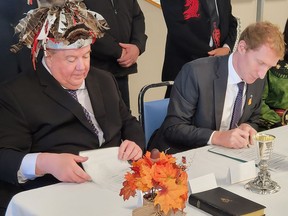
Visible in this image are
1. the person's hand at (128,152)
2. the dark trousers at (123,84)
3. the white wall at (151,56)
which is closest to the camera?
the person's hand at (128,152)

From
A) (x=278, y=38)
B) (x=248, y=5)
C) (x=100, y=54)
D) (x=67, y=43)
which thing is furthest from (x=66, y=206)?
(x=248, y=5)

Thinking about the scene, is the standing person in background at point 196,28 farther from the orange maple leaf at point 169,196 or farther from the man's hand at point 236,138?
the orange maple leaf at point 169,196

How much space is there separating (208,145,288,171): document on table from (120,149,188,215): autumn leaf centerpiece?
735mm

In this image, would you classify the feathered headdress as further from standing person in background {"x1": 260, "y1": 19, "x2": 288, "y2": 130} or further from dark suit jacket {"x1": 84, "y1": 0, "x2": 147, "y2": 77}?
standing person in background {"x1": 260, "y1": 19, "x2": 288, "y2": 130}

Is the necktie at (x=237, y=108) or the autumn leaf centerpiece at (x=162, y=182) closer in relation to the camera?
the autumn leaf centerpiece at (x=162, y=182)

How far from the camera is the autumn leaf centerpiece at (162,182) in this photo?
1.23m

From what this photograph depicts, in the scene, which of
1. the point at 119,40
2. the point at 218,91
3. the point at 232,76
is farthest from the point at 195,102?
the point at 119,40

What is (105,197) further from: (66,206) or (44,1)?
(44,1)

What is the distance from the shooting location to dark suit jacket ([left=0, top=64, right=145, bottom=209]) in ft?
6.46

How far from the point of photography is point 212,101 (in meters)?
2.47

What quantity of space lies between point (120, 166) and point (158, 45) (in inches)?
125

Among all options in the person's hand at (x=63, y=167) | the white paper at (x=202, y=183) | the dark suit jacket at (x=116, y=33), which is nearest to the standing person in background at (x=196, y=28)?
the dark suit jacket at (x=116, y=33)

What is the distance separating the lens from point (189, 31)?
10.9 ft

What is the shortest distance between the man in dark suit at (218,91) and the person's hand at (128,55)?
0.69 m
